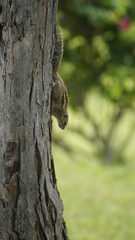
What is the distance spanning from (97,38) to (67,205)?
12.2 ft

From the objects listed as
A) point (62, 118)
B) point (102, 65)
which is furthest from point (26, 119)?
point (102, 65)

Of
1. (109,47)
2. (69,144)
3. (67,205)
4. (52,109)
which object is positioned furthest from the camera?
(69,144)

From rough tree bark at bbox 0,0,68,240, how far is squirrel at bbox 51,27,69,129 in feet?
0.28

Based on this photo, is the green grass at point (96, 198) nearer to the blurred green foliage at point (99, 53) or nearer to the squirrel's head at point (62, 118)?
the blurred green foliage at point (99, 53)

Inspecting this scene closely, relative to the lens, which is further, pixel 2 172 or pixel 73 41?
pixel 73 41

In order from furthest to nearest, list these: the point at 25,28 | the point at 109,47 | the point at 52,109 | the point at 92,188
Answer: the point at 109,47
the point at 92,188
the point at 52,109
the point at 25,28

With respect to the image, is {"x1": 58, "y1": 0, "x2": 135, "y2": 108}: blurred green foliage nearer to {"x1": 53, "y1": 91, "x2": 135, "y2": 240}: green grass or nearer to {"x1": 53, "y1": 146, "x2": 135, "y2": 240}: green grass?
{"x1": 53, "y1": 91, "x2": 135, "y2": 240}: green grass

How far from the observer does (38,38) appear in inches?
117

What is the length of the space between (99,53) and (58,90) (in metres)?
6.64

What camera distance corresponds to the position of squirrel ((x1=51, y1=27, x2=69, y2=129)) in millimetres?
3123

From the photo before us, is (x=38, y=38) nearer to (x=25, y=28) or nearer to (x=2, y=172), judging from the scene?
(x=25, y=28)

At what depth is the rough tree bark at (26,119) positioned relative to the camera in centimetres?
292

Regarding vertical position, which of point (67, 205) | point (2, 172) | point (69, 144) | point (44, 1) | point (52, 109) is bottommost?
point (2, 172)

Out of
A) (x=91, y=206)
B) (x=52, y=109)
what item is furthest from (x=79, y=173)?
(x=52, y=109)
